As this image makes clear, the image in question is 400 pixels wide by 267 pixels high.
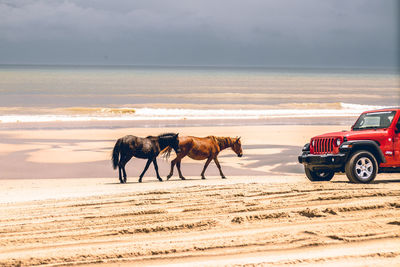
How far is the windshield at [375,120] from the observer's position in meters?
12.8

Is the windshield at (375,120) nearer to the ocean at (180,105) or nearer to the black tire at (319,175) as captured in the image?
the black tire at (319,175)

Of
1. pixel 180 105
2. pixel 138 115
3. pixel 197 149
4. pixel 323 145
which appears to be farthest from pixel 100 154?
pixel 180 105

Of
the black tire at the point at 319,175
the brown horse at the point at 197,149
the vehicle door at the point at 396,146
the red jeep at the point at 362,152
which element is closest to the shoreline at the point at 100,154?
Result: the brown horse at the point at 197,149

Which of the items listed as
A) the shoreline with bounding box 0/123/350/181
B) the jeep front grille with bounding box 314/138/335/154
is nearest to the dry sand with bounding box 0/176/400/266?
the jeep front grille with bounding box 314/138/335/154

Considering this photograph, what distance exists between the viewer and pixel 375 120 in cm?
1337

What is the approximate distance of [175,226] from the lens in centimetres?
790

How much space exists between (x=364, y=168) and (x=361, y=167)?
0.22ft

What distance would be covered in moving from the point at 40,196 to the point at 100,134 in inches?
652

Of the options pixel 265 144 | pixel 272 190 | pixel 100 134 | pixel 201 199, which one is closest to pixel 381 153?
pixel 272 190

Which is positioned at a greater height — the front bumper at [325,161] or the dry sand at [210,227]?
the front bumper at [325,161]

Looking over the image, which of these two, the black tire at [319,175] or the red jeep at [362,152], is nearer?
the red jeep at [362,152]

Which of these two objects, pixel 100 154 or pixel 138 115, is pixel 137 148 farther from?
pixel 138 115

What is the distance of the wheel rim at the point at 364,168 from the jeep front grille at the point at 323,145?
0.65 meters

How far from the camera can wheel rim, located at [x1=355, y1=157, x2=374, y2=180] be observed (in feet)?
39.9
